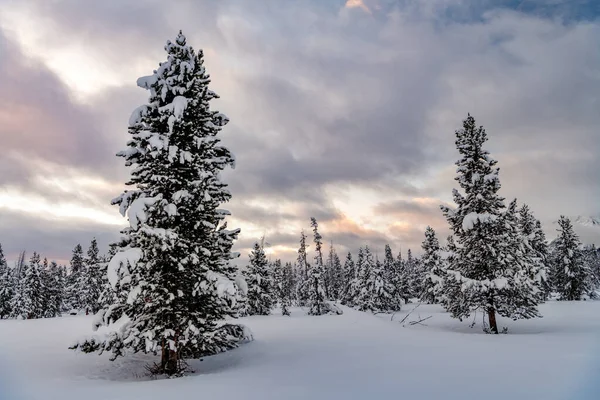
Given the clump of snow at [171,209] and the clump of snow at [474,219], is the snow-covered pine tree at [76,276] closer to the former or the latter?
the clump of snow at [171,209]

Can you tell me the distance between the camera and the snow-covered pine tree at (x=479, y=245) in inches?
830

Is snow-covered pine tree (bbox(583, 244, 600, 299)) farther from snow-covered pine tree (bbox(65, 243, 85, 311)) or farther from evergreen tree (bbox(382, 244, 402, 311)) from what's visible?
snow-covered pine tree (bbox(65, 243, 85, 311))

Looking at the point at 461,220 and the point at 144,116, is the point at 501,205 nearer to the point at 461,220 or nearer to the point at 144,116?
the point at 461,220

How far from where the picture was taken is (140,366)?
12828mm

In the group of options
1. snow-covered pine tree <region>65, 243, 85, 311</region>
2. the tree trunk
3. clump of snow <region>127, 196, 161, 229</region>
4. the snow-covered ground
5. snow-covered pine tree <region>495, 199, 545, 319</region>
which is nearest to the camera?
the snow-covered ground

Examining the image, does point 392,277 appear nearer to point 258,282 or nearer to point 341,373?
point 258,282

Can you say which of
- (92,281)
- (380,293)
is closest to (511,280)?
(380,293)

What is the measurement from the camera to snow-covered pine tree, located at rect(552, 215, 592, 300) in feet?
170

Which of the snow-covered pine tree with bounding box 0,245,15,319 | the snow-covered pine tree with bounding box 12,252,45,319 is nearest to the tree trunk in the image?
the snow-covered pine tree with bounding box 12,252,45,319

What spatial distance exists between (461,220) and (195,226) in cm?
1781

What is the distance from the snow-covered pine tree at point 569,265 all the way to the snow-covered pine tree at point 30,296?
8476 centimetres

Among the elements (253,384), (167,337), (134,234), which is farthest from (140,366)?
(253,384)

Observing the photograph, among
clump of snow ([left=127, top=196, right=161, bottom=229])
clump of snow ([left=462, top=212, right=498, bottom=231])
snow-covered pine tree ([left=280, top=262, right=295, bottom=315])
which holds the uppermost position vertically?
clump of snow ([left=462, top=212, right=498, bottom=231])

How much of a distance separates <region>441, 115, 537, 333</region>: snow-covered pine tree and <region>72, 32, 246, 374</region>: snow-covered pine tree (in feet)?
51.6
